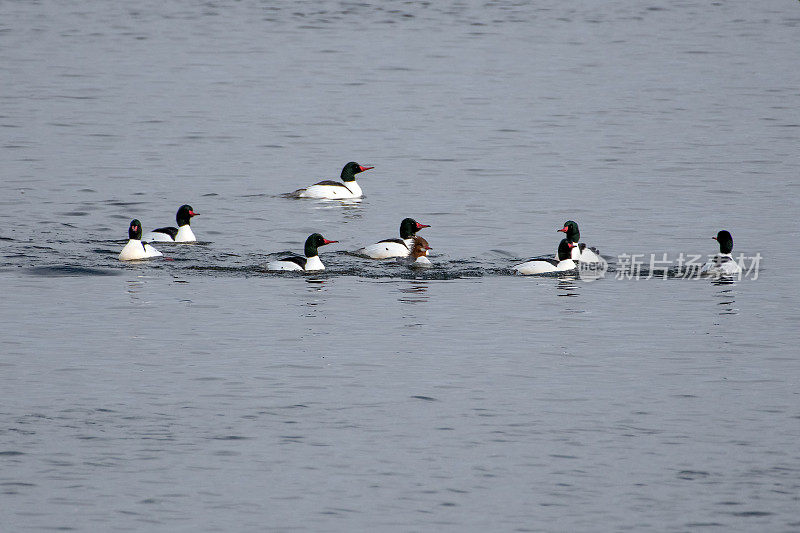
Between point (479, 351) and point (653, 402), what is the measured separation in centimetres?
251

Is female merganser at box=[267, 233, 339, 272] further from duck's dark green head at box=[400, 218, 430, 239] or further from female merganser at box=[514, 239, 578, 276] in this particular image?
female merganser at box=[514, 239, 578, 276]

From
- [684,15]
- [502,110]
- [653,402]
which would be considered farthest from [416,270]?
[684,15]

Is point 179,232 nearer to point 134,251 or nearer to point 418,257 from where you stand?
point 134,251

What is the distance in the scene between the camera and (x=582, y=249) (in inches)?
797

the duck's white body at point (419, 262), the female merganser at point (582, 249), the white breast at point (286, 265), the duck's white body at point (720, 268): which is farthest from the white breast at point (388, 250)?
the duck's white body at point (720, 268)

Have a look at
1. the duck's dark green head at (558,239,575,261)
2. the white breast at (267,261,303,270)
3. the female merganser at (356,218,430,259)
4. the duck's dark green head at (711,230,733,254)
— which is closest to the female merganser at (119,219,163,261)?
the white breast at (267,261,303,270)

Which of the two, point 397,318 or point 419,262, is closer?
point 397,318

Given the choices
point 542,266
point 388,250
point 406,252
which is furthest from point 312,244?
point 542,266

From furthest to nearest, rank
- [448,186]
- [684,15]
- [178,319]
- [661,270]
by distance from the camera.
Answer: [684,15] < [448,186] < [661,270] < [178,319]

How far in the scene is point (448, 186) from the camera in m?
28.0

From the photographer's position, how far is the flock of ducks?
64.4 feet

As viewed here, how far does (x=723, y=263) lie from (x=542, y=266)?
2.73m

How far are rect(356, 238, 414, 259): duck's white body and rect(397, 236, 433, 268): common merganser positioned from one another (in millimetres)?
93

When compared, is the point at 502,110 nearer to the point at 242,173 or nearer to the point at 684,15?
the point at 242,173
